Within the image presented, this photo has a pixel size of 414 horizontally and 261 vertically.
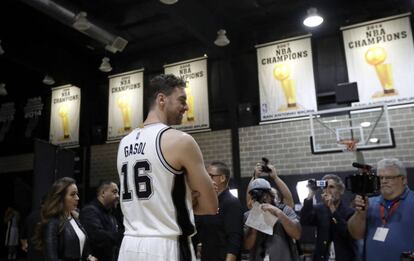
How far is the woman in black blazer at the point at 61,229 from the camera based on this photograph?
3344 mm

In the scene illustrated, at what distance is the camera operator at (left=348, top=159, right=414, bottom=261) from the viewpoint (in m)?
3.07

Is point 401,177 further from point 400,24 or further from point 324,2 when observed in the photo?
point 324,2

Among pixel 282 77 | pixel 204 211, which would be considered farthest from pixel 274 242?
pixel 282 77

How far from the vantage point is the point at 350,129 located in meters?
7.13

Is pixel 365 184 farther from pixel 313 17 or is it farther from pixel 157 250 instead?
pixel 313 17

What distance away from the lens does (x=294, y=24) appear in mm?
8727

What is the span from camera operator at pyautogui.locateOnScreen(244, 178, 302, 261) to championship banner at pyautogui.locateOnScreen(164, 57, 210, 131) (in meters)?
4.85

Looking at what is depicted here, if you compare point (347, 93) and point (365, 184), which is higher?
point (347, 93)

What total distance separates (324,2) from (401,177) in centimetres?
614

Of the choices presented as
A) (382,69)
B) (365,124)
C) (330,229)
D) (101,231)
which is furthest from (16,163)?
(382,69)

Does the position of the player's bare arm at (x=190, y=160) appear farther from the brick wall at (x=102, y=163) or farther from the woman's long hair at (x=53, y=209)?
the brick wall at (x=102, y=163)

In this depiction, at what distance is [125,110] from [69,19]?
106 inches

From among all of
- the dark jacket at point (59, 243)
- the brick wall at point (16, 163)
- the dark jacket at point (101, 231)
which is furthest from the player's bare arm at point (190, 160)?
the brick wall at point (16, 163)

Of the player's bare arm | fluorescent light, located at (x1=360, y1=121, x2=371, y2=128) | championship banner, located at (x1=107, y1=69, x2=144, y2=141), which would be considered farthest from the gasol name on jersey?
championship banner, located at (x1=107, y1=69, x2=144, y2=141)
